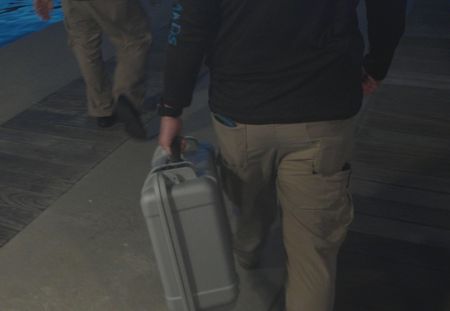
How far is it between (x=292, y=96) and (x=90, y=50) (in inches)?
89.0

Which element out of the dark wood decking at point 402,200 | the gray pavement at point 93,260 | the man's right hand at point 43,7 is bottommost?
the dark wood decking at point 402,200

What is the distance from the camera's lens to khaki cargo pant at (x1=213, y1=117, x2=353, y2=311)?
4.68ft

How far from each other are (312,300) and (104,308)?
36.2 inches

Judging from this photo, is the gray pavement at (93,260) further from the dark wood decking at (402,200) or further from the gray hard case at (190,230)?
the gray hard case at (190,230)

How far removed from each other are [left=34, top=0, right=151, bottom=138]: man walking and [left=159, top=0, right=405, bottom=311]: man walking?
5.90ft

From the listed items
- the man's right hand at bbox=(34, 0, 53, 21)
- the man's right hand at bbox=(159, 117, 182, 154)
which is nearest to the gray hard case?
the man's right hand at bbox=(159, 117, 182, 154)

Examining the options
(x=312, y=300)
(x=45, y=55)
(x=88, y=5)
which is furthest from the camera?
(x=45, y=55)

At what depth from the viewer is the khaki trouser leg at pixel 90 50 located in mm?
3160

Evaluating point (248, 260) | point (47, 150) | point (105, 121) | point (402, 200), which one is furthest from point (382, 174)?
point (47, 150)

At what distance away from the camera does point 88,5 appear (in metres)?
3.04

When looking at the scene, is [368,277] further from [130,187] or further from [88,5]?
[88,5]

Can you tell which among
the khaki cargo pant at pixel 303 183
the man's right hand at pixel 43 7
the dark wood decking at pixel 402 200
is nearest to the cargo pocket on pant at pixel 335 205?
the khaki cargo pant at pixel 303 183

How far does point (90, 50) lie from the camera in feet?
10.8

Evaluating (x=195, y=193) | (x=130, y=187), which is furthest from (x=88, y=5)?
(x=195, y=193)
